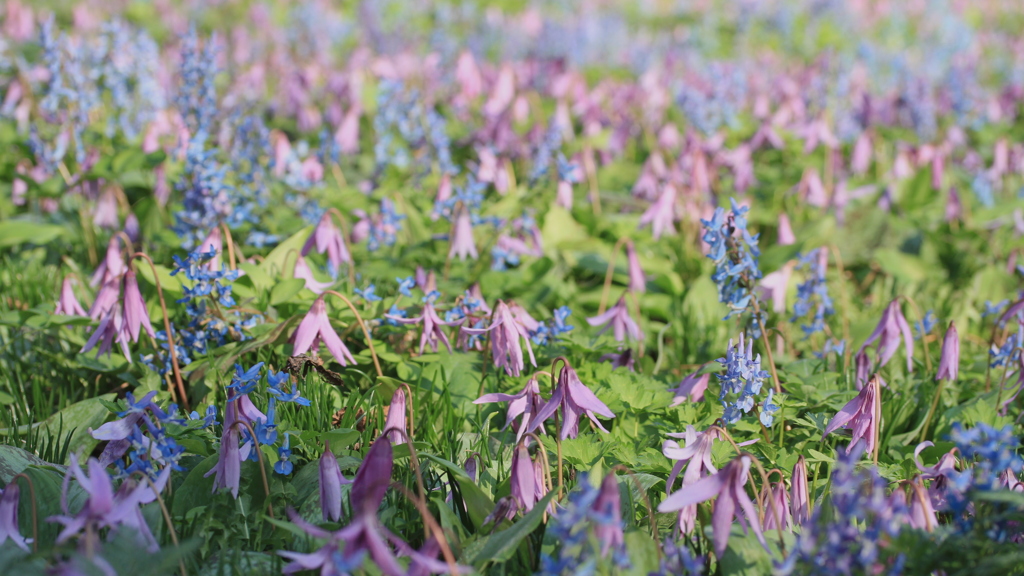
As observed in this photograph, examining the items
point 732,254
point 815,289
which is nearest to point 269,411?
point 732,254

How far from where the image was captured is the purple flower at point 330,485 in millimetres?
1610

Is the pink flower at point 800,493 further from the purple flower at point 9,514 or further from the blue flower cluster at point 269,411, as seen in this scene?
the purple flower at point 9,514

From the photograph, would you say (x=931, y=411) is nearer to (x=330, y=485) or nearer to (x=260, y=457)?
(x=330, y=485)

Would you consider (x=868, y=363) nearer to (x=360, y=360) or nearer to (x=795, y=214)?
(x=360, y=360)

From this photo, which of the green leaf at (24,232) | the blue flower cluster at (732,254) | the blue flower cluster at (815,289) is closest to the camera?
the blue flower cluster at (732,254)

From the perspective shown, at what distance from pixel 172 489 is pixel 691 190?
298 centimetres

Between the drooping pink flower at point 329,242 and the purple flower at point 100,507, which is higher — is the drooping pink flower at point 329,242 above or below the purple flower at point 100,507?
below

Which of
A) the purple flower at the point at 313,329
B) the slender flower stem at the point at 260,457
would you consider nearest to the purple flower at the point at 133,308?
the purple flower at the point at 313,329

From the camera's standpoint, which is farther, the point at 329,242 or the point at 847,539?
the point at 329,242

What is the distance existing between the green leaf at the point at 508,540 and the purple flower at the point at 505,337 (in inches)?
23.3

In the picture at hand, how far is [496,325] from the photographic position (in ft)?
6.90

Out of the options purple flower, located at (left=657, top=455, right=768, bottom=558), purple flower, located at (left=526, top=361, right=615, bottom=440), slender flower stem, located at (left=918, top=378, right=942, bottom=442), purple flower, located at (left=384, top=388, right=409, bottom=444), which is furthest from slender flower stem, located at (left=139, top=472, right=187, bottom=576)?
slender flower stem, located at (left=918, top=378, right=942, bottom=442)

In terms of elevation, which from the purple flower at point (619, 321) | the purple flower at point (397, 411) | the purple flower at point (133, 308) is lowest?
the purple flower at point (619, 321)

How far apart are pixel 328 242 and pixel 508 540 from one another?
1.37 meters
